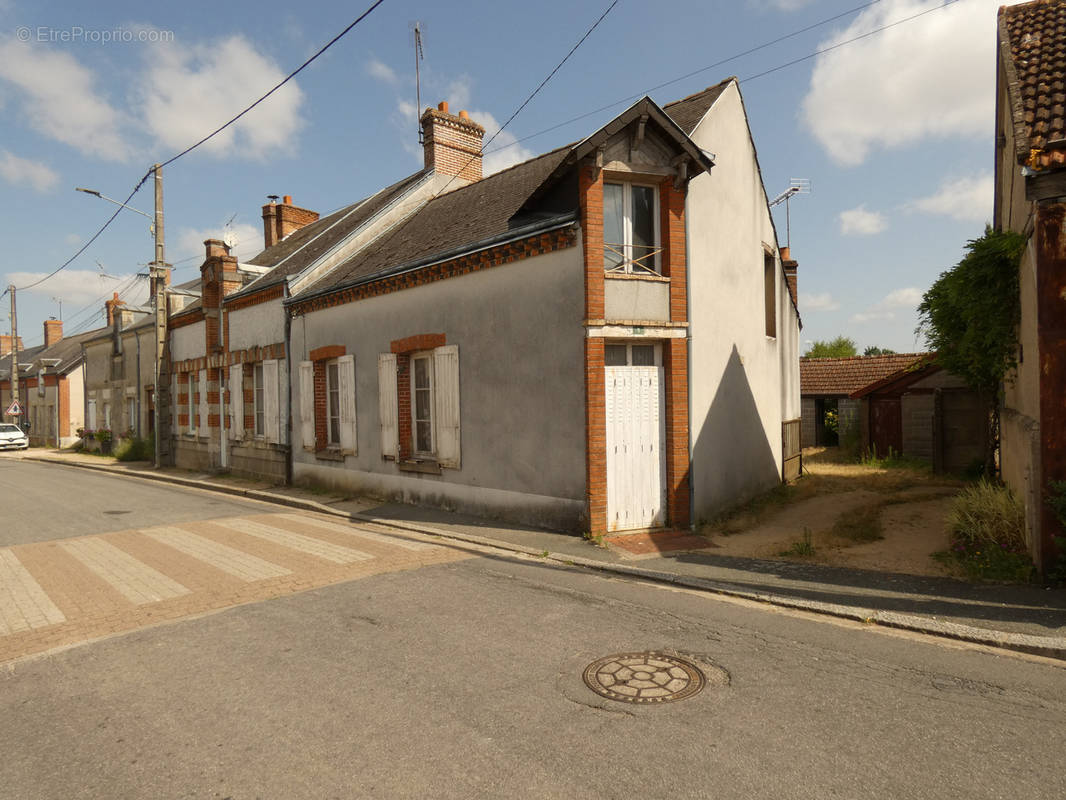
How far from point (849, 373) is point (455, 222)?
18.6m

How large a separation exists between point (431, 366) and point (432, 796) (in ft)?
28.4

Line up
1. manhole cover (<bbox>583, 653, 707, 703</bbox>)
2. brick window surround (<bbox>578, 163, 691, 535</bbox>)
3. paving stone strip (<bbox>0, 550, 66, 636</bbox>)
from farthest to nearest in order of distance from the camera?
brick window surround (<bbox>578, 163, 691, 535</bbox>)
paving stone strip (<bbox>0, 550, 66, 636</bbox>)
manhole cover (<bbox>583, 653, 707, 703</bbox>)

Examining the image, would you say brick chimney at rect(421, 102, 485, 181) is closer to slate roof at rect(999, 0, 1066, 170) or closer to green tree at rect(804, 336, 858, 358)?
Answer: slate roof at rect(999, 0, 1066, 170)

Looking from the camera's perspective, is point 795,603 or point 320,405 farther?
point 320,405


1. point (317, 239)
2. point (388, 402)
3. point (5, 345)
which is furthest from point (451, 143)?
point (5, 345)

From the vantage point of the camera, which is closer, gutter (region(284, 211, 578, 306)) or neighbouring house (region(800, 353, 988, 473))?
gutter (region(284, 211, 578, 306))

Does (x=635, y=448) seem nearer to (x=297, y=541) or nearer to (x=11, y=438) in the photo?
(x=297, y=541)

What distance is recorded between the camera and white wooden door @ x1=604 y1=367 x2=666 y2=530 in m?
8.64

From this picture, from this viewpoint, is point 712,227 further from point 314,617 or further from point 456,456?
point 314,617

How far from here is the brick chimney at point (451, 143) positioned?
659 inches

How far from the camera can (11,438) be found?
3228 cm

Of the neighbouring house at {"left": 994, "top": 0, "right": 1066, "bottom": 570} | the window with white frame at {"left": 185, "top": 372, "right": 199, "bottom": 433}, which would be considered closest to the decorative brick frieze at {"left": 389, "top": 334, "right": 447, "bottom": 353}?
the neighbouring house at {"left": 994, "top": 0, "right": 1066, "bottom": 570}

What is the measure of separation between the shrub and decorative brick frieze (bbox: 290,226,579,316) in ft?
19.2

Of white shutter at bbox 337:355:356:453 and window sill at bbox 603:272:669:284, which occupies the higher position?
window sill at bbox 603:272:669:284
